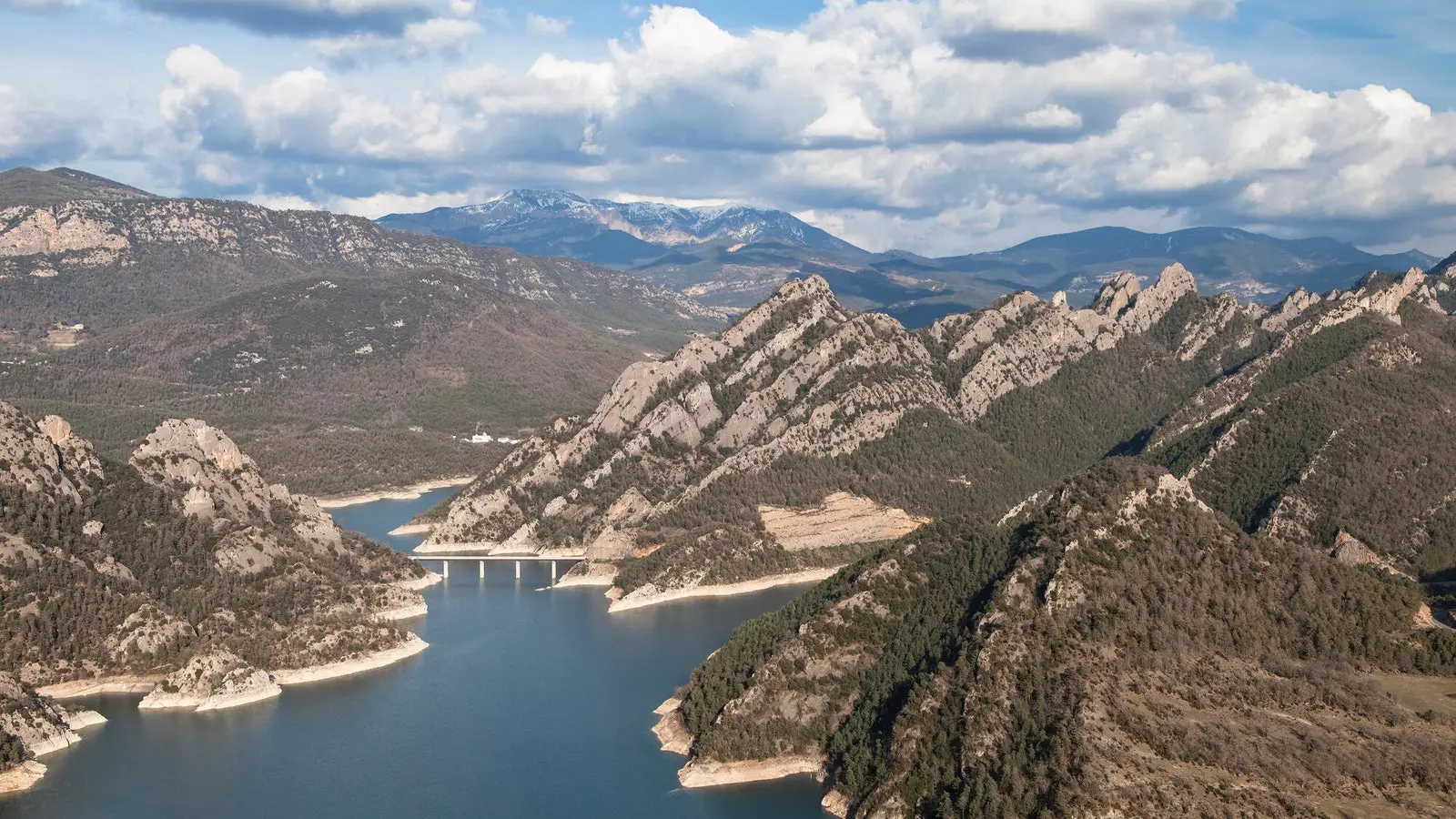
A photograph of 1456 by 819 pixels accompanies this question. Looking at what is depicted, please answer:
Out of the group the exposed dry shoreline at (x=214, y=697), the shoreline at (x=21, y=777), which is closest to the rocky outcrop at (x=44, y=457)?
the exposed dry shoreline at (x=214, y=697)

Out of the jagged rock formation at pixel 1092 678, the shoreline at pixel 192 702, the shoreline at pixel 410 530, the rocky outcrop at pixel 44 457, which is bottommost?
the shoreline at pixel 192 702

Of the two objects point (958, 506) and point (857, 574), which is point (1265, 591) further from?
point (958, 506)

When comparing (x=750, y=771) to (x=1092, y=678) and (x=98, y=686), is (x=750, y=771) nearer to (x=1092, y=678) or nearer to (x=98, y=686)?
(x=1092, y=678)

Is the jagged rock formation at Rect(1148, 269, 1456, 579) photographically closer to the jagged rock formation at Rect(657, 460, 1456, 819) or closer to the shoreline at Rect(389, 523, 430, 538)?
the jagged rock formation at Rect(657, 460, 1456, 819)

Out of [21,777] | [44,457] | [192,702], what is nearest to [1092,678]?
[21,777]

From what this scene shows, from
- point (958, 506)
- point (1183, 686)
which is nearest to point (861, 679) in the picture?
point (1183, 686)

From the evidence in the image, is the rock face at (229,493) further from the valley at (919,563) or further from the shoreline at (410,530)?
the shoreline at (410,530)

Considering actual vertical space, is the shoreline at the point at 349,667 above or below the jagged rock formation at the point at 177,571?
below
